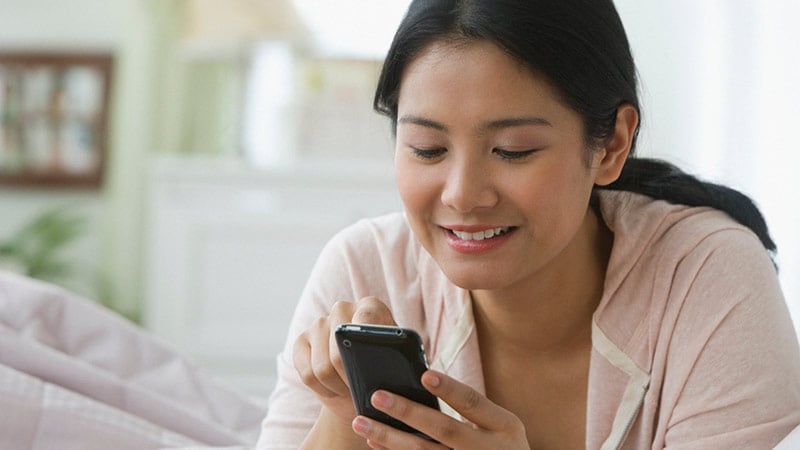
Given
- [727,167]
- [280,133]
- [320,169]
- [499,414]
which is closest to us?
[499,414]

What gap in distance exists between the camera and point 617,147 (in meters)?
1.40

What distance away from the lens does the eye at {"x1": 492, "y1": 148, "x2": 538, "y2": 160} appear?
1262 mm

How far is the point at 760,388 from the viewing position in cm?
124

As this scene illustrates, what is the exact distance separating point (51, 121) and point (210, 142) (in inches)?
26.9

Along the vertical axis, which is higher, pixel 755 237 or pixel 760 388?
pixel 755 237

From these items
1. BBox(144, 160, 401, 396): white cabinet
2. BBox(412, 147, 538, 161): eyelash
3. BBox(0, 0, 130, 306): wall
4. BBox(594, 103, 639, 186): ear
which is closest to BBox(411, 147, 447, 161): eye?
BBox(412, 147, 538, 161): eyelash

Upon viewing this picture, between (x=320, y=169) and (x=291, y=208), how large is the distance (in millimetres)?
178

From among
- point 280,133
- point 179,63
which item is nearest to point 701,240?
point 280,133

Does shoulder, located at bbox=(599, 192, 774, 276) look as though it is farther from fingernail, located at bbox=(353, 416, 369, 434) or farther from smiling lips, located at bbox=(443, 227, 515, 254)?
fingernail, located at bbox=(353, 416, 369, 434)

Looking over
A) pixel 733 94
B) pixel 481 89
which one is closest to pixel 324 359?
pixel 481 89

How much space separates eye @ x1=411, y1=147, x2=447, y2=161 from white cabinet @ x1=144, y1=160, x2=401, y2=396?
2605 mm

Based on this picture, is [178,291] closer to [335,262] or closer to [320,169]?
[320,169]

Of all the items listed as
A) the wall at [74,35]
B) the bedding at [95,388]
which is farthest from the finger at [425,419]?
the wall at [74,35]

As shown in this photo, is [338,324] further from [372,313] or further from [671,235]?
[671,235]
